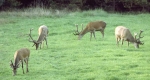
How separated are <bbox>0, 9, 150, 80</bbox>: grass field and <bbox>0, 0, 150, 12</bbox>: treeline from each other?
7.81m

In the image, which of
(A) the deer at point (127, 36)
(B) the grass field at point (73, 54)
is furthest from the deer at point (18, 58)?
(A) the deer at point (127, 36)

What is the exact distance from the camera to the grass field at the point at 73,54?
488 inches

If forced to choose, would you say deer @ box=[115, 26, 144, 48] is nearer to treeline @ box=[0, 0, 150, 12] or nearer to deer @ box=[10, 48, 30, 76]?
deer @ box=[10, 48, 30, 76]

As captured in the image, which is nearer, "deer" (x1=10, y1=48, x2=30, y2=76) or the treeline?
"deer" (x1=10, y1=48, x2=30, y2=76)

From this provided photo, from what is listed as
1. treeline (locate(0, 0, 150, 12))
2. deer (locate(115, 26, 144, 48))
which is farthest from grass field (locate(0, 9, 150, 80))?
treeline (locate(0, 0, 150, 12))

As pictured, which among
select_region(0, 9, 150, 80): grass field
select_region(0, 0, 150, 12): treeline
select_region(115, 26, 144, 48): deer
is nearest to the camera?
select_region(0, 9, 150, 80): grass field

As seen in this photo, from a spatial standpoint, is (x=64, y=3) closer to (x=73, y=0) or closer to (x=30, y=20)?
(x=73, y=0)

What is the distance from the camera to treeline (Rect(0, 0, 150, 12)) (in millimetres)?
35062

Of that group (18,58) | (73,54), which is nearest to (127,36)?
(73,54)

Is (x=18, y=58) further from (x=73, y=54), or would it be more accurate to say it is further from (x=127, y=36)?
(x=127, y=36)

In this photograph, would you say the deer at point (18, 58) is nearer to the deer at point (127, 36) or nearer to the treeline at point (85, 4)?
the deer at point (127, 36)

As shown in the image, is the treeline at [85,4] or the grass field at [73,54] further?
the treeline at [85,4]

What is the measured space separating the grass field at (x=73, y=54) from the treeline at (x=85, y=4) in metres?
7.81

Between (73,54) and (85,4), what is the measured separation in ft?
70.8
